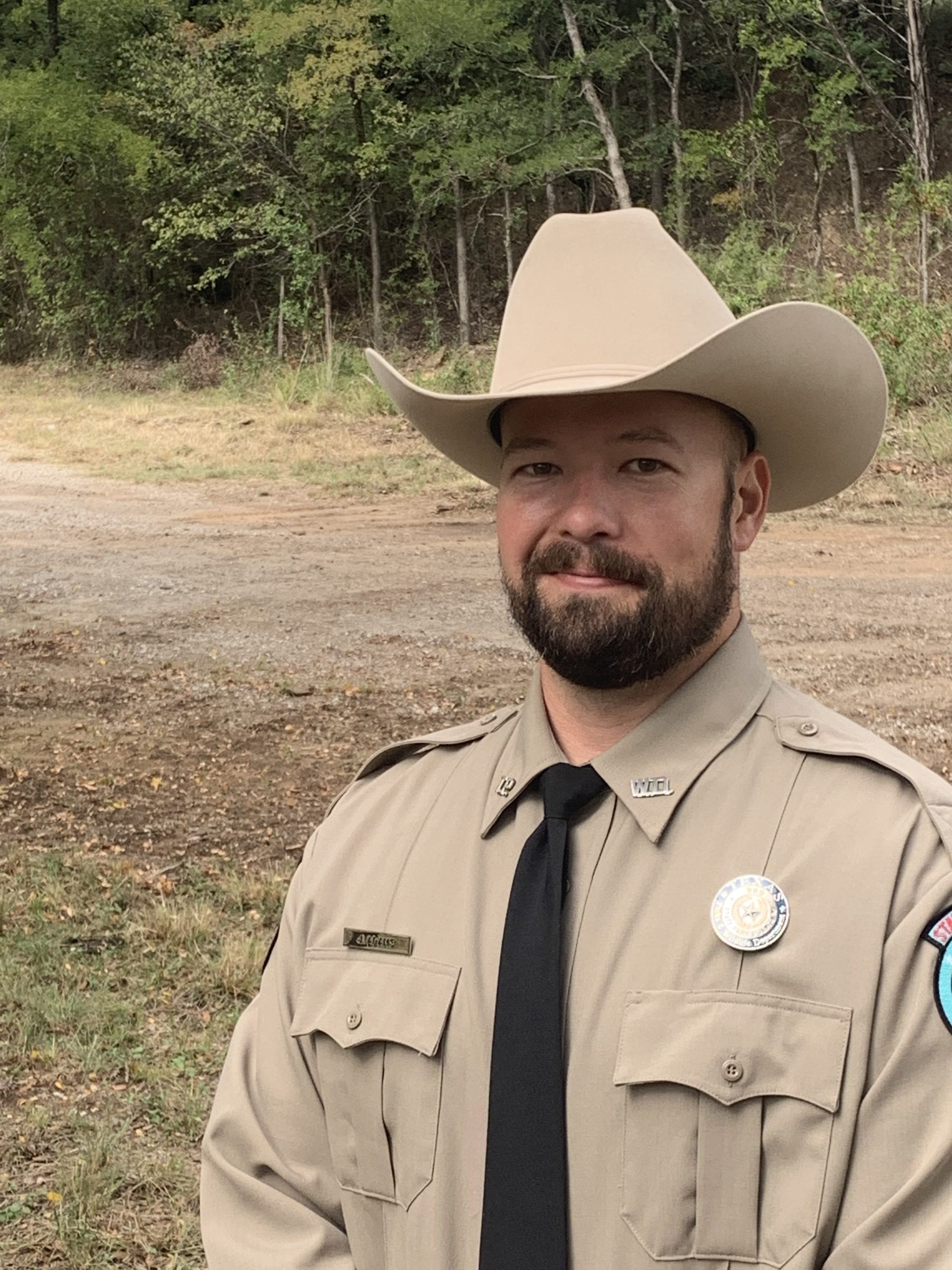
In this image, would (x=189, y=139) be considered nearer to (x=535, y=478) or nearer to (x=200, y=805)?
(x=200, y=805)

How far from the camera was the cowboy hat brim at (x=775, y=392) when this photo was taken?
149cm

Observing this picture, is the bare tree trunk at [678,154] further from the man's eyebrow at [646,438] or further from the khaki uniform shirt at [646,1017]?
the khaki uniform shirt at [646,1017]

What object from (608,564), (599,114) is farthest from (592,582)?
(599,114)

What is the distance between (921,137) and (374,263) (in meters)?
9.45

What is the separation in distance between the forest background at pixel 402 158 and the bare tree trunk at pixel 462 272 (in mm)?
80

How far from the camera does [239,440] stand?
16.0m

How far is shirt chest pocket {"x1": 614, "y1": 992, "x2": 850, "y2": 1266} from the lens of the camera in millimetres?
1290

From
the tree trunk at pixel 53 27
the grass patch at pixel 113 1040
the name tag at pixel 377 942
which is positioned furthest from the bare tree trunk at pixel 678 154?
the name tag at pixel 377 942

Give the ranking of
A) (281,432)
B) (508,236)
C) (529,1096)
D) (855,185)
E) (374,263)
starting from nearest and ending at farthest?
1. (529,1096)
2. (281,432)
3. (508,236)
4. (855,185)
5. (374,263)

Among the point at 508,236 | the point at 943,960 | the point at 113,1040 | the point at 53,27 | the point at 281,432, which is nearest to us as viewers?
the point at 943,960

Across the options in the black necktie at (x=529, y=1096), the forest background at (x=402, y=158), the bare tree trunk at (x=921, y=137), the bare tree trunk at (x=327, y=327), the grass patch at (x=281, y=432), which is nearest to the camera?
the black necktie at (x=529, y=1096)

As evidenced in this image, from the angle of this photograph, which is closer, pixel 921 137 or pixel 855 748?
pixel 855 748

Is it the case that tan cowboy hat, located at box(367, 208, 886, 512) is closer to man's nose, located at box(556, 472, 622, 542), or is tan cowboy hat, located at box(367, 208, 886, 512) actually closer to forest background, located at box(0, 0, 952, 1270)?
man's nose, located at box(556, 472, 622, 542)

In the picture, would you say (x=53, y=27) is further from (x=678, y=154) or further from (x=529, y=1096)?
(x=529, y=1096)
